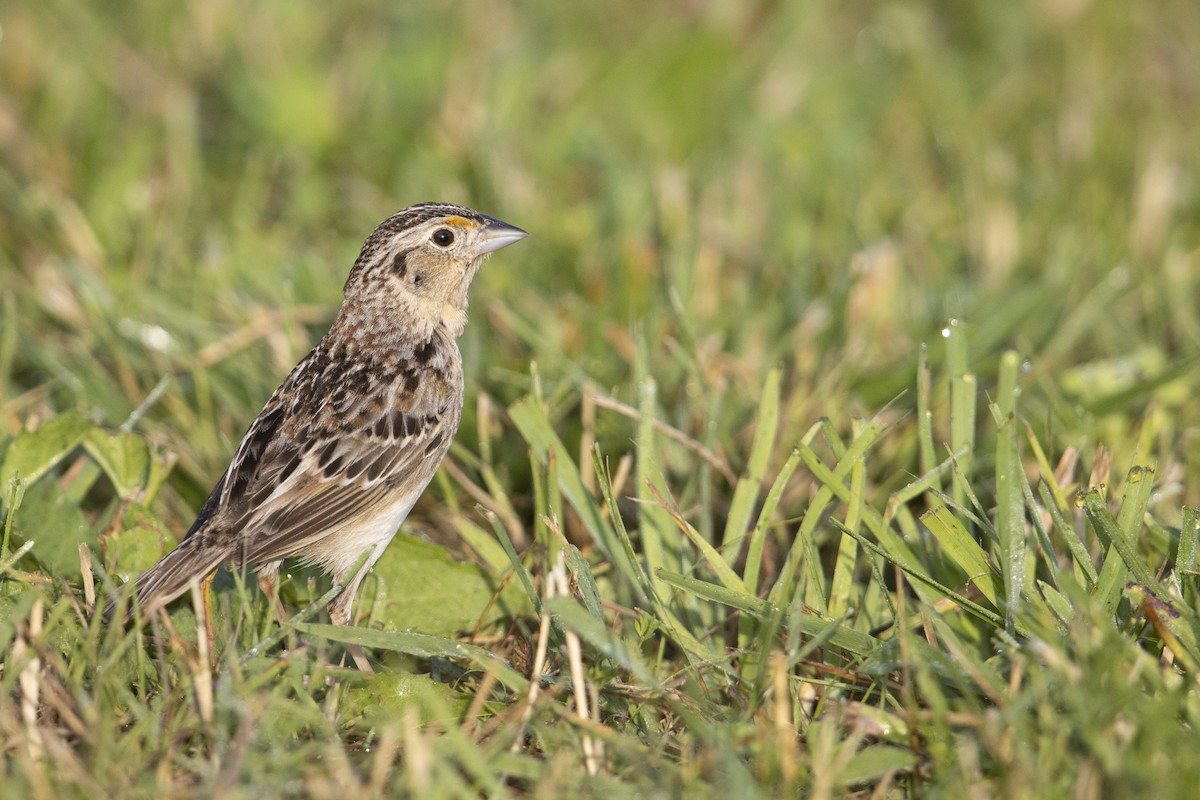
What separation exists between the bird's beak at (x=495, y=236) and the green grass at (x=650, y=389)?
1.92 feet

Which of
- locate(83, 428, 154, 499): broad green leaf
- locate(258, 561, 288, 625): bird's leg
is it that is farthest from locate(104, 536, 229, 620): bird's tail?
locate(83, 428, 154, 499): broad green leaf

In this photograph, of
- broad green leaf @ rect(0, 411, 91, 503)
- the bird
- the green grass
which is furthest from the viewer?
broad green leaf @ rect(0, 411, 91, 503)

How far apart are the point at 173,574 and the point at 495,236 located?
1875mm

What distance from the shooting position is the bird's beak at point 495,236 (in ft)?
17.0

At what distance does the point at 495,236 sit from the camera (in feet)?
17.0

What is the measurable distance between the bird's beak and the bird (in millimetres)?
65

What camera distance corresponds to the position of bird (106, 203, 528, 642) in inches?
164

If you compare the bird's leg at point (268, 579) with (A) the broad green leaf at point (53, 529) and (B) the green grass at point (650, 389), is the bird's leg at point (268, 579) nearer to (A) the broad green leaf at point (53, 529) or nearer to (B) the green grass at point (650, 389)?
(B) the green grass at point (650, 389)

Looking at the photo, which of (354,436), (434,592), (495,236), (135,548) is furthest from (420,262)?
(135,548)

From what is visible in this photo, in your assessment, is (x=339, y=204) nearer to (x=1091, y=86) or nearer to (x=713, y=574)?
Answer: (x=713, y=574)

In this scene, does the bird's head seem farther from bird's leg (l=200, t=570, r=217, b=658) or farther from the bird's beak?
bird's leg (l=200, t=570, r=217, b=658)

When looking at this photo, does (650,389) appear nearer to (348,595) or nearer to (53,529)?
(348,595)

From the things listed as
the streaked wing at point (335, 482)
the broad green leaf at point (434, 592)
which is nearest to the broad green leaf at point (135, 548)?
the streaked wing at point (335, 482)

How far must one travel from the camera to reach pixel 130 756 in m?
3.34
